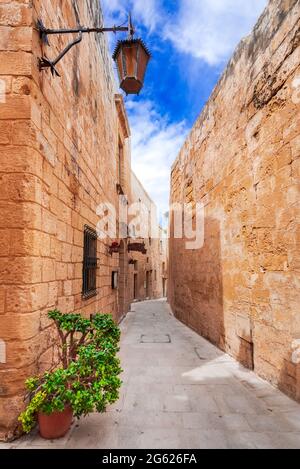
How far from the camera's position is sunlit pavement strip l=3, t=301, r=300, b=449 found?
7.20ft

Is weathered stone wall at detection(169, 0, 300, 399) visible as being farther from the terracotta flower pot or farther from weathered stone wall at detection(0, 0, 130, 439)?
weathered stone wall at detection(0, 0, 130, 439)

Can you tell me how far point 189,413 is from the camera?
8.82 ft

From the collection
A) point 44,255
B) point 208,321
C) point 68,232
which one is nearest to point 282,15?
point 68,232

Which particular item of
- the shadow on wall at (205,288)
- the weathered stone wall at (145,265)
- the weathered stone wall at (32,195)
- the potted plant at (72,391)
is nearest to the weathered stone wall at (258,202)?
the shadow on wall at (205,288)

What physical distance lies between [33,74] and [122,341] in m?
5.03

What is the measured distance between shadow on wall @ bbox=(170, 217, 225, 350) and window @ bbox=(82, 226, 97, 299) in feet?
7.66

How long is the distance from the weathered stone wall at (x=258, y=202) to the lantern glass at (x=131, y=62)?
1.69 metres

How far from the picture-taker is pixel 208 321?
234 inches

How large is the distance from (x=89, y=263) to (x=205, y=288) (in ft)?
9.27

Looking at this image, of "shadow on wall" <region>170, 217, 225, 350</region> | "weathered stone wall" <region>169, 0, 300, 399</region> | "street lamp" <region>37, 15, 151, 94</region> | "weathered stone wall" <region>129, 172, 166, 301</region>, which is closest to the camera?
"street lamp" <region>37, 15, 151, 94</region>

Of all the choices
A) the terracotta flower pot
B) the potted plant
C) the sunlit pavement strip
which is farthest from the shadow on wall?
the terracotta flower pot

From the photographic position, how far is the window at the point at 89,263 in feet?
14.2

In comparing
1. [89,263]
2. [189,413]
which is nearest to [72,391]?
[189,413]

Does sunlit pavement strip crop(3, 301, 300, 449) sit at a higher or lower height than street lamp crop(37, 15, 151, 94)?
lower
